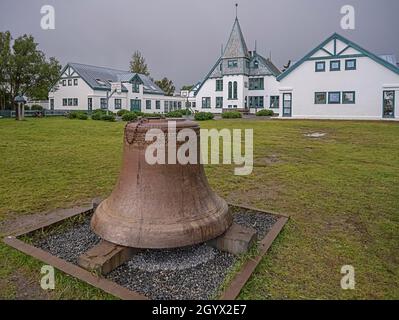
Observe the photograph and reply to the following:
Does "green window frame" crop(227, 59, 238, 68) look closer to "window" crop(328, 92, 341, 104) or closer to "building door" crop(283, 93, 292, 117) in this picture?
"building door" crop(283, 93, 292, 117)

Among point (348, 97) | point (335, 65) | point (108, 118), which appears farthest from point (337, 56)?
point (108, 118)

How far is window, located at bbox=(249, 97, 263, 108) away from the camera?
4427 cm

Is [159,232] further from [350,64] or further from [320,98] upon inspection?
[350,64]

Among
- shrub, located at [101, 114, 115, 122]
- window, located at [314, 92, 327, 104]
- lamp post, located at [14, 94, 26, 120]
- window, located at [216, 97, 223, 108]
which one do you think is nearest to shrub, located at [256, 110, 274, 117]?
window, located at [314, 92, 327, 104]

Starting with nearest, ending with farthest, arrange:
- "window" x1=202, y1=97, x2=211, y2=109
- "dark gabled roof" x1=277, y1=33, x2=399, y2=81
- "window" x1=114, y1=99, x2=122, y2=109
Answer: "dark gabled roof" x1=277, y1=33, x2=399, y2=81, "window" x1=202, y1=97, x2=211, y2=109, "window" x1=114, y1=99, x2=122, y2=109

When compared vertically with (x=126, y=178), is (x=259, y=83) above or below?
above

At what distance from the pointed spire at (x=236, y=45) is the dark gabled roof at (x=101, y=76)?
13.7 m

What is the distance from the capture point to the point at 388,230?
481 cm

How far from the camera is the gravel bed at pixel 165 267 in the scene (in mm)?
3396

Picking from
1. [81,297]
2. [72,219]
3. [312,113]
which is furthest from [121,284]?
[312,113]

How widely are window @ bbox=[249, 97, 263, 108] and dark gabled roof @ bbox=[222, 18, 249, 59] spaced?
5.30 m

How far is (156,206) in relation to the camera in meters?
3.96
